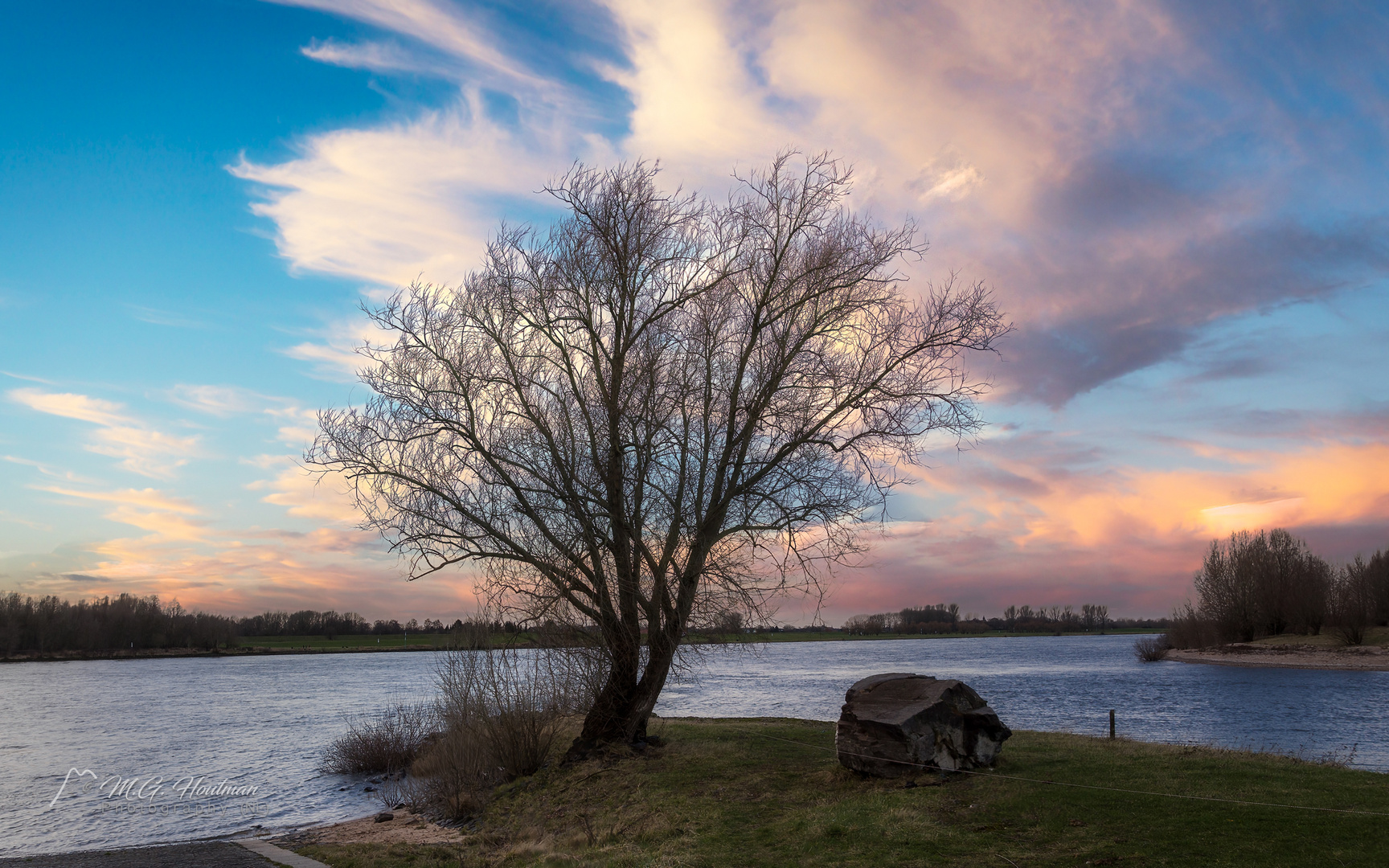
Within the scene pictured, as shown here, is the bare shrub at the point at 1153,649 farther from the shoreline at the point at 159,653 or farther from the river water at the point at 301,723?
the shoreline at the point at 159,653

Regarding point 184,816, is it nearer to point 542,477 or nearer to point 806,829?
point 542,477

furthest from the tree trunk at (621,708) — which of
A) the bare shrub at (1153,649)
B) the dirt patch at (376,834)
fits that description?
the bare shrub at (1153,649)

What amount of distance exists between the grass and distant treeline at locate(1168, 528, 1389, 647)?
8978 centimetres

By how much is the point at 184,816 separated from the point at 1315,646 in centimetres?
9580

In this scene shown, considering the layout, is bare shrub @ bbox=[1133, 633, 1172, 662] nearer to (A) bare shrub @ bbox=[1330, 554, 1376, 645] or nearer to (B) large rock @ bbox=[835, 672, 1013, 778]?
(A) bare shrub @ bbox=[1330, 554, 1376, 645]

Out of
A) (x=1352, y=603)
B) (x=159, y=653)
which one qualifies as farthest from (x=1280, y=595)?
(x=159, y=653)

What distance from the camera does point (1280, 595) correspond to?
88.1 meters

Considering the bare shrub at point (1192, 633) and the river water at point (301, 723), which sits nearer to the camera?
the river water at point (301, 723)

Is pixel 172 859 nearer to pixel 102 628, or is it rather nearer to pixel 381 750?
pixel 381 750

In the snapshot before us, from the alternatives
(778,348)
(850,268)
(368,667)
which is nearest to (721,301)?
(778,348)

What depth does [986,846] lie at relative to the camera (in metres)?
9.30

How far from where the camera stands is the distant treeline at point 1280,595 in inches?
3391

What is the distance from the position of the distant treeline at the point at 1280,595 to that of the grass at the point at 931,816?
89779mm

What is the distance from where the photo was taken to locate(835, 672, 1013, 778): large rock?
1259 centimetres
